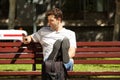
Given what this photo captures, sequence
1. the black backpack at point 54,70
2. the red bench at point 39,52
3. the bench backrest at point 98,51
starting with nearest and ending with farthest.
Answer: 1. the black backpack at point 54,70
2. the red bench at point 39,52
3. the bench backrest at point 98,51

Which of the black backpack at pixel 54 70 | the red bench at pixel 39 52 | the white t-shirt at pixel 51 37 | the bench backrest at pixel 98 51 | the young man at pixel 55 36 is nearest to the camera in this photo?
the black backpack at pixel 54 70

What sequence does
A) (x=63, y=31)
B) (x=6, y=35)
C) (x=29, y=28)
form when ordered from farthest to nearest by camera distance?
(x=29, y=28), (x=6, y=35), (x=63, y=31)

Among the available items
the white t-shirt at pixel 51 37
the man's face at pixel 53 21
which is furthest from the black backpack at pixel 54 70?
the man's face at pixel 53 21

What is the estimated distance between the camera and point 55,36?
7328mm

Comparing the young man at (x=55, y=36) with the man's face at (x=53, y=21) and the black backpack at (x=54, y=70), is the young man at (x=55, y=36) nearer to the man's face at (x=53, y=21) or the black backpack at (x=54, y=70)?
the man's face at (x=53, y=21)

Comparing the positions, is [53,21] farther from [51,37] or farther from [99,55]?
[99,55]

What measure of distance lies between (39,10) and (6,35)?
867 cm

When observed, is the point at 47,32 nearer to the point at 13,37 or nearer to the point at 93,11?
the point at 13,37

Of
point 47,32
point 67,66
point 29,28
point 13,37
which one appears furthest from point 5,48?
point 29,28

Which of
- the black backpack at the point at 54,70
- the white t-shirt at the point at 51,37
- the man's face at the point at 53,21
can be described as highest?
the man's face at the point at 53,21

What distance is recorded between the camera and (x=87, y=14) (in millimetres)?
27359

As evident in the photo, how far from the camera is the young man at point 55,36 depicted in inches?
274

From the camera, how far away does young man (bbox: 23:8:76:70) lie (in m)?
6.96

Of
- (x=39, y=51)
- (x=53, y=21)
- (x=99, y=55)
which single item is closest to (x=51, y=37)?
(x=53, y=21)
